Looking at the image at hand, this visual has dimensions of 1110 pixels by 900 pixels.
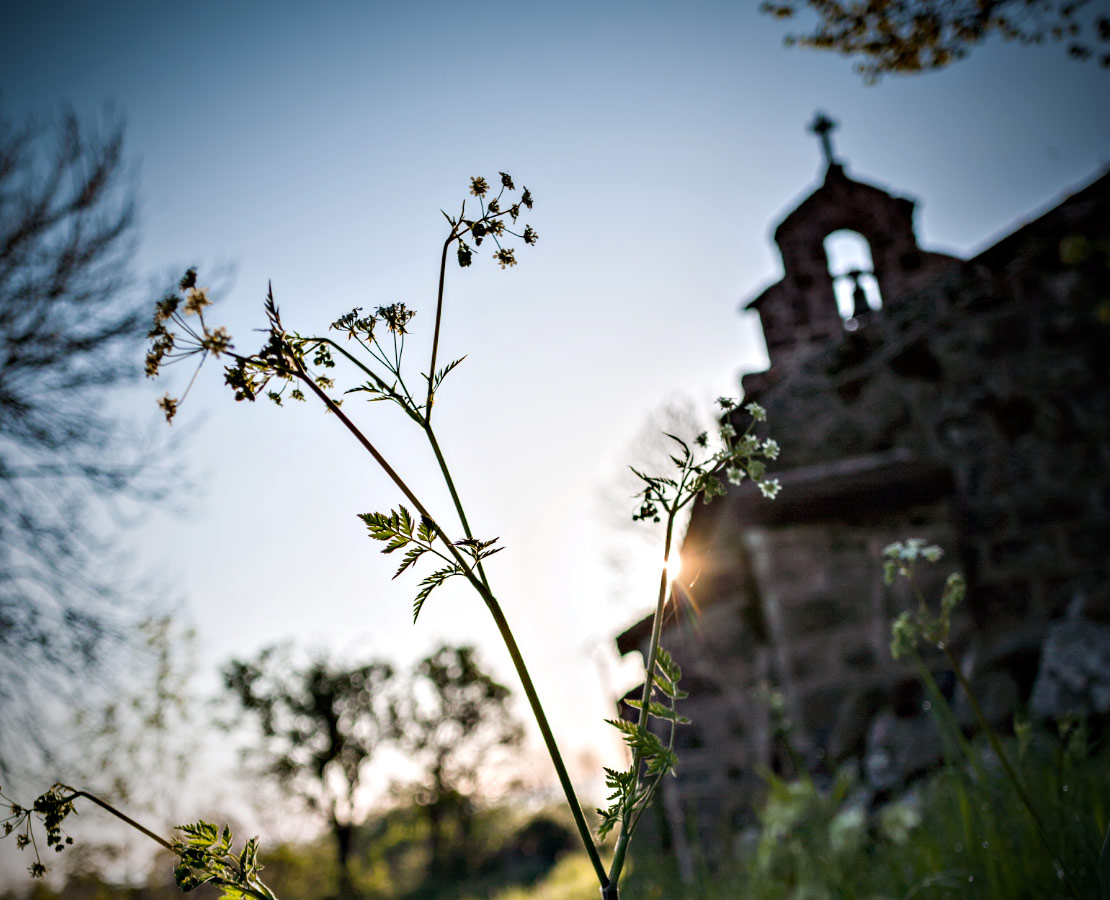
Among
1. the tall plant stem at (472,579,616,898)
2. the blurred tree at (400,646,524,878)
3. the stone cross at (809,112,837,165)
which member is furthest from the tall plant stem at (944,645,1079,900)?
the blurred tree at (400,646,524,878)

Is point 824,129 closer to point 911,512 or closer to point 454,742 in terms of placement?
point 911,512

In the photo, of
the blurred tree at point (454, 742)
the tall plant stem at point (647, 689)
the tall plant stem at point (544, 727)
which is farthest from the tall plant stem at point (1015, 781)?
the blurred tree at point (454, 742)

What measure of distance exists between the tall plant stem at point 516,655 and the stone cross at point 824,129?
784 cm

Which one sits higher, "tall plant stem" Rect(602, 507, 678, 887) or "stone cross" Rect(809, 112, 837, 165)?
"stone cross" Rect(809, 112, 837, 165)

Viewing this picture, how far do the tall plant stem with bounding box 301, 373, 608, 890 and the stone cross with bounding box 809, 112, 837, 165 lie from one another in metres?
7.84

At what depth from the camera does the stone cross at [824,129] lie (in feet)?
24.5

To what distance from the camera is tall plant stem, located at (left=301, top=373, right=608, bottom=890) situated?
730 mm

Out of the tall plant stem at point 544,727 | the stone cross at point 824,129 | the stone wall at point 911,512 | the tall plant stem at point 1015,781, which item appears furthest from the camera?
the stone cross at point 824,129

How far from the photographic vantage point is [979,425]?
180 inches

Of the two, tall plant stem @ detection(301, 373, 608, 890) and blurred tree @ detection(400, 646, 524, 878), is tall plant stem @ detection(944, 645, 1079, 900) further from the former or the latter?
blurred tree @ detection(400, 646, 524, 878)

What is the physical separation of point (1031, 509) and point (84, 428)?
7.44m

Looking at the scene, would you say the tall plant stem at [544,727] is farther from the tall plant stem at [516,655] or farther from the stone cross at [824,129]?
the stone cross at [824,129]

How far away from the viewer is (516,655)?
76cm

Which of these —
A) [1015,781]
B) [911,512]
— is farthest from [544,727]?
[911,512]
